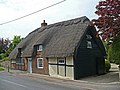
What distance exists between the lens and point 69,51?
27.8 metres

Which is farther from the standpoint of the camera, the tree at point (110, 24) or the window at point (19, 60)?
the window at point (19, 60)

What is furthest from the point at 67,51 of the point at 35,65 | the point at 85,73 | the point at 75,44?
the point at 35,65

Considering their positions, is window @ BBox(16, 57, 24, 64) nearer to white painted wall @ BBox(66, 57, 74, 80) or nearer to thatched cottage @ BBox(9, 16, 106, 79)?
thatched cottage @ BBox(9, 16, 106, 79)

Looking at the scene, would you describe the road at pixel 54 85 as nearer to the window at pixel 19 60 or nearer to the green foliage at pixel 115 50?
the green foliage at pixel 115 50

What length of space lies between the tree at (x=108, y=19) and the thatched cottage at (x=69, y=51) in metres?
4.33

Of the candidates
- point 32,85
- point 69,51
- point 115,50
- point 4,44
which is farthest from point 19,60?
point 4,44

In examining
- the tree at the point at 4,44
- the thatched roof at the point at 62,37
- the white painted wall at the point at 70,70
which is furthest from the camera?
the tree at the point at 4,44

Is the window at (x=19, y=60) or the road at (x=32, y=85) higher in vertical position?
the window at (x=19, y=60)

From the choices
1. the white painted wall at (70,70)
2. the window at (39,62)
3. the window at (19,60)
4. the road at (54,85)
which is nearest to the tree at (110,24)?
the road at (54,85)

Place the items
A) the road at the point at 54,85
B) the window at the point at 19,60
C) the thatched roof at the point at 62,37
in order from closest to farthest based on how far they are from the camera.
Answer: the road at the point at 54,85 < the thatched roof at the point at 62,37 < the window at the point at 19,60

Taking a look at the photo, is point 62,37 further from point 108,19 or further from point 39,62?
point 108,19

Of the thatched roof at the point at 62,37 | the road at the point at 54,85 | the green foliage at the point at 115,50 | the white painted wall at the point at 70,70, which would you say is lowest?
the road at the point at 54,85

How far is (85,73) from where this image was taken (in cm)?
2880

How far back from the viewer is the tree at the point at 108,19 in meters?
22.8
